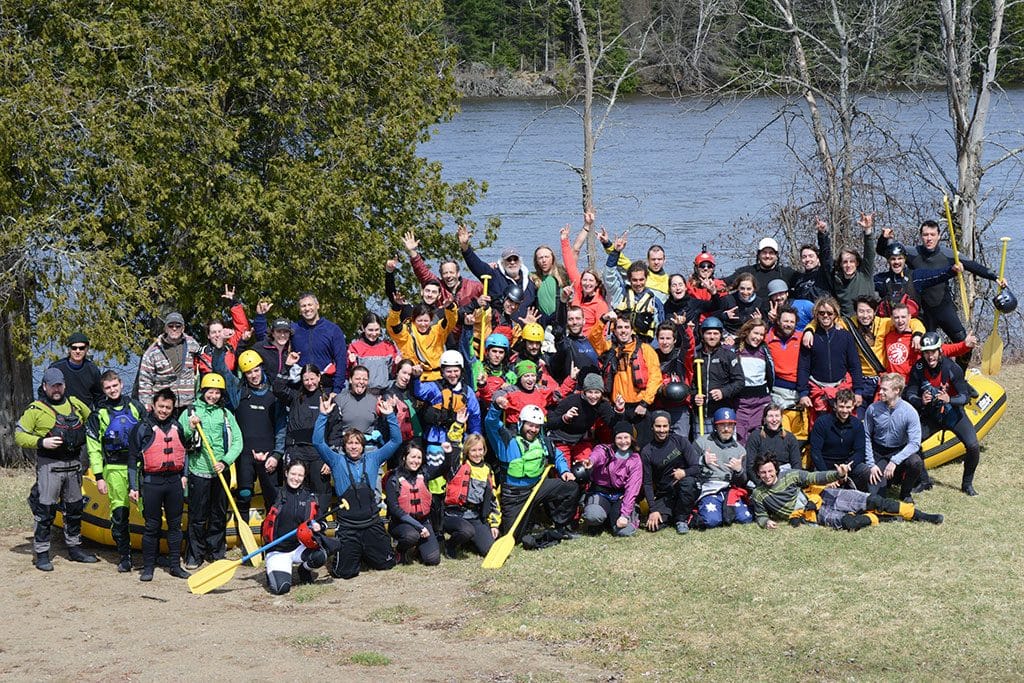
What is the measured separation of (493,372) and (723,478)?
2.28 metres

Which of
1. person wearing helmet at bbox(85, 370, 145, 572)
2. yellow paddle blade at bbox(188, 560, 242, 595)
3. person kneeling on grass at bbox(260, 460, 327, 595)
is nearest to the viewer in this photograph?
yellow paddle blade at bbox(188, 560, 242, 595)

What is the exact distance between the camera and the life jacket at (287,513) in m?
10.8

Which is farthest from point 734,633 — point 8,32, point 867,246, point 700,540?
point 8,32

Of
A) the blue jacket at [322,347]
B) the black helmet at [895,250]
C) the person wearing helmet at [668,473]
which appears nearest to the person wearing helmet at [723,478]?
the person wearing helmet at [668,473]

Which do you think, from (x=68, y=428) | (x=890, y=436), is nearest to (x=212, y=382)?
(x=68, y=428)

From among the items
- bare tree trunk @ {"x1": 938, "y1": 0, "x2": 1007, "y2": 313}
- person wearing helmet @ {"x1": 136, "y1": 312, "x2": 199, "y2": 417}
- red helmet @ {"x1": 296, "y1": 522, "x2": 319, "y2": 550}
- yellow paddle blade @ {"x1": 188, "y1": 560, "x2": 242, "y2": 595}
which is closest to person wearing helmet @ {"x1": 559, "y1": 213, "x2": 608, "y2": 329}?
red helmet @ {"x1": 296, "y1": 522, "x2": 319, "y2": 550}

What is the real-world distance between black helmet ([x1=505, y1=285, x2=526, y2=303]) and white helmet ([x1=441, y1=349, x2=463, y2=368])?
4.37 ft

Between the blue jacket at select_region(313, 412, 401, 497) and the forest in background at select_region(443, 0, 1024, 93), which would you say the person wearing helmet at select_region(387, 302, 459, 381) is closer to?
the blue jacket at select_region(313, 412, 401, 497)

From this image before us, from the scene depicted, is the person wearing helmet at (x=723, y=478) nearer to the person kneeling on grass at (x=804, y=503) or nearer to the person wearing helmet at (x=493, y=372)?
the person kneeling on grass at (x=804, y=503)

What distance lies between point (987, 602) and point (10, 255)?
38.1 ft

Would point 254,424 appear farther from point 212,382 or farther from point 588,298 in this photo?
point 588,298

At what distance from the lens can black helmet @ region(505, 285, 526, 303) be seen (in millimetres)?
12508

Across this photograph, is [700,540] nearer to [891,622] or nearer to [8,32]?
[891,622]

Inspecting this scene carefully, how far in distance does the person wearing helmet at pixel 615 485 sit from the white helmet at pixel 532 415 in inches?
26.8
